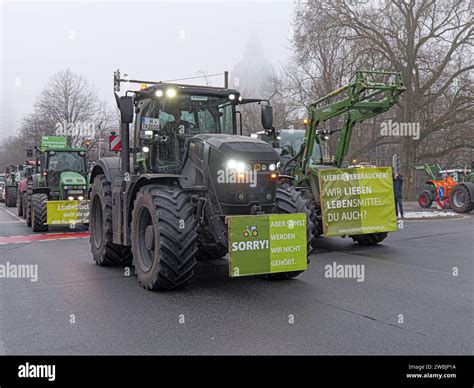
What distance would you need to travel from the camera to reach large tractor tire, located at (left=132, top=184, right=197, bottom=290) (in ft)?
22.3

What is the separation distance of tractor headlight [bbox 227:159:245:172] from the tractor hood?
11.1 metres

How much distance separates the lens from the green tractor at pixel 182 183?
6.96 meters

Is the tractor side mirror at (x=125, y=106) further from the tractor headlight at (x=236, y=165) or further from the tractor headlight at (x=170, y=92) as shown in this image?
the tractor headlight at (x=236, y=165)

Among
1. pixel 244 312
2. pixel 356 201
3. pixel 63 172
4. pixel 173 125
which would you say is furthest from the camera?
pixel 63 172

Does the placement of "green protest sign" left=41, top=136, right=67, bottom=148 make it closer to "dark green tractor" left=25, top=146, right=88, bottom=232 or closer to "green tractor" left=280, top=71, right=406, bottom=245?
"dark green tractor" left=25, top=146, right=88, bottom=232

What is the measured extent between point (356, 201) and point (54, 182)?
1057 cm

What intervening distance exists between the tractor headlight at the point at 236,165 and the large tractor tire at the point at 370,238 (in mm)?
6058

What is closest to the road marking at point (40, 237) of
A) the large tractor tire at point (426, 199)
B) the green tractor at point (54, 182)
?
the green tractor at point (54, 182)

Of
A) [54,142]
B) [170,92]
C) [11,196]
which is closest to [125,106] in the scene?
[170,92]

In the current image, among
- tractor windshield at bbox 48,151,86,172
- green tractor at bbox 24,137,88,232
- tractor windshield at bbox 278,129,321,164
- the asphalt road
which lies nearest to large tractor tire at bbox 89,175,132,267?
the asphalt road

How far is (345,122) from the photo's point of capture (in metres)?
13.3
